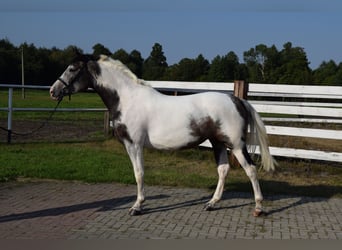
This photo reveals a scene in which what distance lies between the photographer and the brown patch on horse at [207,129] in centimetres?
560

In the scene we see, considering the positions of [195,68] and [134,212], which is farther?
[195,68]

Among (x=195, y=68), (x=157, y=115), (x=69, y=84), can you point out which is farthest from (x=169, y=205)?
(x=195, y=68)

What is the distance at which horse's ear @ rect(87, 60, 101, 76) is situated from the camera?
5.85 meters

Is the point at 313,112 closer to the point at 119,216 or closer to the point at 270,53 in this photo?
the point at 119,216

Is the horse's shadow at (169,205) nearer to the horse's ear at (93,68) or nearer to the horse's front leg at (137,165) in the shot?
the horse's front leg at (137,165)

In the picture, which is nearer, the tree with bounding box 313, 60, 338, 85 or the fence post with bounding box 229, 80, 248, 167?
the fence post with bounding box 229, 80, 248, 167

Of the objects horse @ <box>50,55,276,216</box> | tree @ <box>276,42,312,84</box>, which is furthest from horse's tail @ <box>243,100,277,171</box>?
tree @ <box>276,42,312,84</box>

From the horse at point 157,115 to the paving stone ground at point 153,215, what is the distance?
1.11 feet

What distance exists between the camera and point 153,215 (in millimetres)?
5625

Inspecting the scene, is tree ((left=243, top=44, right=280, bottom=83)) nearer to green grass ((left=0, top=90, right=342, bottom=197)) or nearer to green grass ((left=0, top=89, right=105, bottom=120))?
green grass ((left=0, top=89, right=105, bottom=120))

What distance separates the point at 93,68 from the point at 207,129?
181cm

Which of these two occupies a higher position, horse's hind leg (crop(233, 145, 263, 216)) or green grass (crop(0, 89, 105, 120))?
horse's hind leg (crop(233, 145, 263, 216))

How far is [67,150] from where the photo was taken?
33.7 feet

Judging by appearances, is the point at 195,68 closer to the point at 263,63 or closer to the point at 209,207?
the point at 263,63
